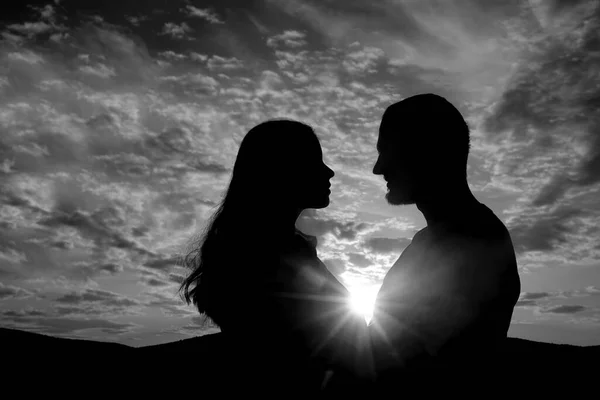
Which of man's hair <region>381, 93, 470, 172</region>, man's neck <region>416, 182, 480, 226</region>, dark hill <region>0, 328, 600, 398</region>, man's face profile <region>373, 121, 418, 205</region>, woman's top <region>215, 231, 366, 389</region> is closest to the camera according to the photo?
dark hill <region>0, 328, 600, 398</region>

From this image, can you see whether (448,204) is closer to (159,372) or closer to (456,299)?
(456,299)

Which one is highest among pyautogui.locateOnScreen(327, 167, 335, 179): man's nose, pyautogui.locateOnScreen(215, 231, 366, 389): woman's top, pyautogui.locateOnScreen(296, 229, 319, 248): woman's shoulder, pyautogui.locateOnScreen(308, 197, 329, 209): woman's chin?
pyautogui.locateOnScreen(327, 167, 335, 179): man's nose

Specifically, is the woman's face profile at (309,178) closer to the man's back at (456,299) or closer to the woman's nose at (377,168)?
the woman's nose at (377,168)

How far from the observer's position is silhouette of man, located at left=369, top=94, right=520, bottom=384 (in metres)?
4.50

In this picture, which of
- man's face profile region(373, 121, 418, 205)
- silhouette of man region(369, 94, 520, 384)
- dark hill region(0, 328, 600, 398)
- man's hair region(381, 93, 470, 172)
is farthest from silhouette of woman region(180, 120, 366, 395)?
man's hair region(381, 93, 470, 172)

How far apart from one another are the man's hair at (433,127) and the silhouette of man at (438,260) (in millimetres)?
11

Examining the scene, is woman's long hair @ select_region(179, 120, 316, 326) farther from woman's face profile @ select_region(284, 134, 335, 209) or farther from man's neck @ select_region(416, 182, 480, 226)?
man's neck @ select_region(416, 182, 480, 226)

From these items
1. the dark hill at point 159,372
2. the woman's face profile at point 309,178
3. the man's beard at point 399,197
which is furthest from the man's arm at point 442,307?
the woman's face profile at point 309,178

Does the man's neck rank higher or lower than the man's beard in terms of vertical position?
lower

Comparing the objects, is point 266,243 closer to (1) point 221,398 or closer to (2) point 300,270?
(2) point 300,270

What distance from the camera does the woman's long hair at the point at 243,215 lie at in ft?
16.3

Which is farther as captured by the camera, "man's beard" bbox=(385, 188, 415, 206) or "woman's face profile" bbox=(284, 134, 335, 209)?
"man's beard" bbox=(385, 188, 415, 206)

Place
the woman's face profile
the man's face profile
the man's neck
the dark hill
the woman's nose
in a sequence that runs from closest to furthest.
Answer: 1. the dark hill
2. the man's neck
3. the woman's face profile
4. the man's face profile
5. the woman's nose

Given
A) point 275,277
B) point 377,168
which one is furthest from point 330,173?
point 275,277
